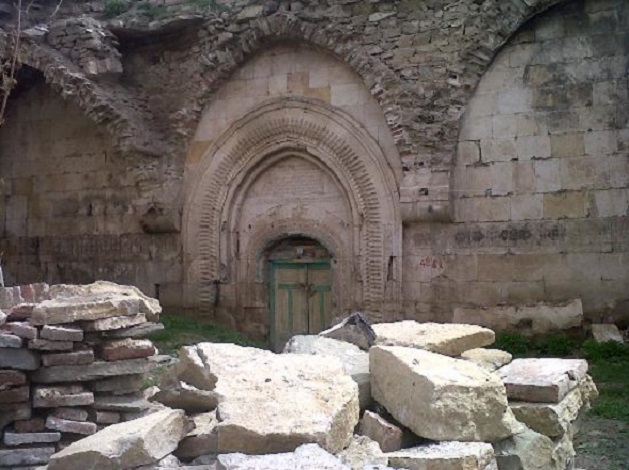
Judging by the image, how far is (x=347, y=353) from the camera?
4.84 metres

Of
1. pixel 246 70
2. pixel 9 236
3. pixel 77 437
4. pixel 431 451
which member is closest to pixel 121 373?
pixel 77 437

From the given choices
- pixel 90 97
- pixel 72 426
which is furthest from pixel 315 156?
pixel 72 426

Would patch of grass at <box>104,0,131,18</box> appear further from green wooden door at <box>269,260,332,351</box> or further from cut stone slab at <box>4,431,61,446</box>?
cut stone slab at <box>4,431,61,446</box>

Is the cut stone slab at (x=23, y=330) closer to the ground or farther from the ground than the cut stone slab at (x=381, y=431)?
farther from the ground

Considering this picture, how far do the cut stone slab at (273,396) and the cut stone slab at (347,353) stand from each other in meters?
0.19

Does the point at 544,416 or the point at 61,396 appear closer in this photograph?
the point at 544,416

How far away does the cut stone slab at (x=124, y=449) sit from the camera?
3.29m

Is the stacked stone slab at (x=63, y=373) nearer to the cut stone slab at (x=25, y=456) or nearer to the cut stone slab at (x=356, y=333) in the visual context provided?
the cut stone slab at (x=25, y=456)

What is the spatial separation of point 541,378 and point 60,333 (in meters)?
3.13

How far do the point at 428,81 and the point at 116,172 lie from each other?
5385 mm

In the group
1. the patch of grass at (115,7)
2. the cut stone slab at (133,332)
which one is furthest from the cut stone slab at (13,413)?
the patch of grass at (115,7)

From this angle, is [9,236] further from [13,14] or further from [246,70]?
[246,70]

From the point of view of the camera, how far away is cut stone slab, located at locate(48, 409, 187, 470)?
129 inches

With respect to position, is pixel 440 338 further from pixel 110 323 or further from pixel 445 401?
pixel 110 323
